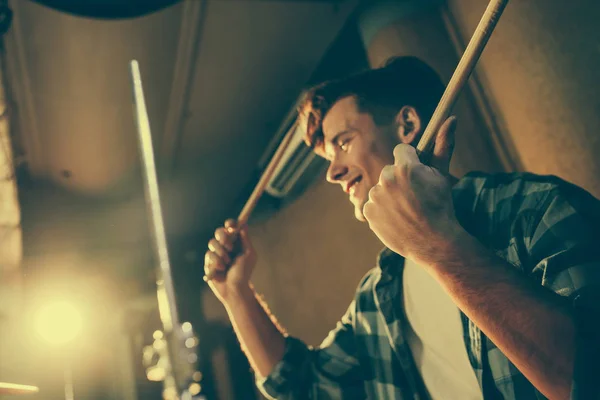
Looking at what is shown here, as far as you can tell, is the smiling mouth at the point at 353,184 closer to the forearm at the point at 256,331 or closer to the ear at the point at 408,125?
the ear at the point at 408,125

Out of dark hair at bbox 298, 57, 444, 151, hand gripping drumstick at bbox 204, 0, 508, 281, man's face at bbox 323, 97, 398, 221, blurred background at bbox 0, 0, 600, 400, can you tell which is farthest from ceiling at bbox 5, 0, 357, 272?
hand gripping drumstick at bbox 204, 0, 508, 281

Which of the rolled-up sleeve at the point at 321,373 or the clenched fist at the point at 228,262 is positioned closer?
the rolled-up sleeve at the point at 321,373

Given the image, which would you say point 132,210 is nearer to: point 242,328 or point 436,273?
point 242,328

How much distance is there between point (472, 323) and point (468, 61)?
624 millimetres

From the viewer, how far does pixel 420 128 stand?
1630 millimetres

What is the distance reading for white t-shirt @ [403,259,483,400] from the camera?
1221 millimetres

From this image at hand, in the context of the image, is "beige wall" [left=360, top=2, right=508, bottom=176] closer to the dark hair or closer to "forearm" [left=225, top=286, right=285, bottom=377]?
the dark hair

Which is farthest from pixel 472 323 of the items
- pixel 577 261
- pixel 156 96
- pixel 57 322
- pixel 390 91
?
pixel 57 322

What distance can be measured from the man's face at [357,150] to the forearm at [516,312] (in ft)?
2.26

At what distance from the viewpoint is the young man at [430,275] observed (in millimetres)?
784

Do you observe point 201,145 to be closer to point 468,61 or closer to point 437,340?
point 437,340

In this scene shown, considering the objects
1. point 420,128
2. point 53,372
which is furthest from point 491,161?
point 53,372

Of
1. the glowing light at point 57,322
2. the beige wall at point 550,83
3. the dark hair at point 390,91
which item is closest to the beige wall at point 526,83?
the beige wall at point 550,83

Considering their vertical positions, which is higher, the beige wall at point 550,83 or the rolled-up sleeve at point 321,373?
the beige wall at point 550,83
